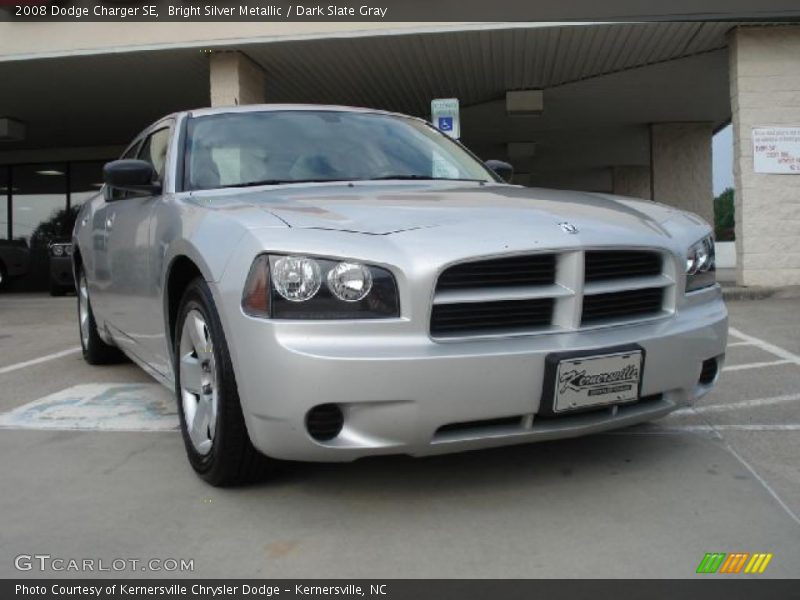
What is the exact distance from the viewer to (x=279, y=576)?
2.17 meters

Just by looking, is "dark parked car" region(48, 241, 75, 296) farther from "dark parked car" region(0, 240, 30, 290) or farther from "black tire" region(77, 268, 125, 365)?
"black tire" region(77, 268, 125, 365)

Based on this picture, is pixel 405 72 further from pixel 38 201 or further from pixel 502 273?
pixel 38 201

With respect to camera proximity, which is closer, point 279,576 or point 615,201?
point 279,576

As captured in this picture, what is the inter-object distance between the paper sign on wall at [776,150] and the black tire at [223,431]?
9.66 meters

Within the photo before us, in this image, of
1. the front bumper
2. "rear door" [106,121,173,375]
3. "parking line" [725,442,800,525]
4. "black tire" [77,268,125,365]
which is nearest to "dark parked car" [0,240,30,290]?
"black tire" [77,268,125,365]

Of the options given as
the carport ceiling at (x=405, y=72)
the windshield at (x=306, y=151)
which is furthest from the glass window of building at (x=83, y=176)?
the windshield at (x=306, y=151)

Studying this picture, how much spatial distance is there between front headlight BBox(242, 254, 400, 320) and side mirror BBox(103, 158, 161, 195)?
147cm

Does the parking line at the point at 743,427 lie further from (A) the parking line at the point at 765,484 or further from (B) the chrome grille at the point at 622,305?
(B) the chrome grille at the point at 622,305

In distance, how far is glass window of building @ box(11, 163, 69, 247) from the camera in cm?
2041

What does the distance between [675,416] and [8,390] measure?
3.87 meters

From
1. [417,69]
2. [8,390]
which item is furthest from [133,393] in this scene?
[417,69]

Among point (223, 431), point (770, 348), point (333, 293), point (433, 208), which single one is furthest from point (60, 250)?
point (333, 293)
